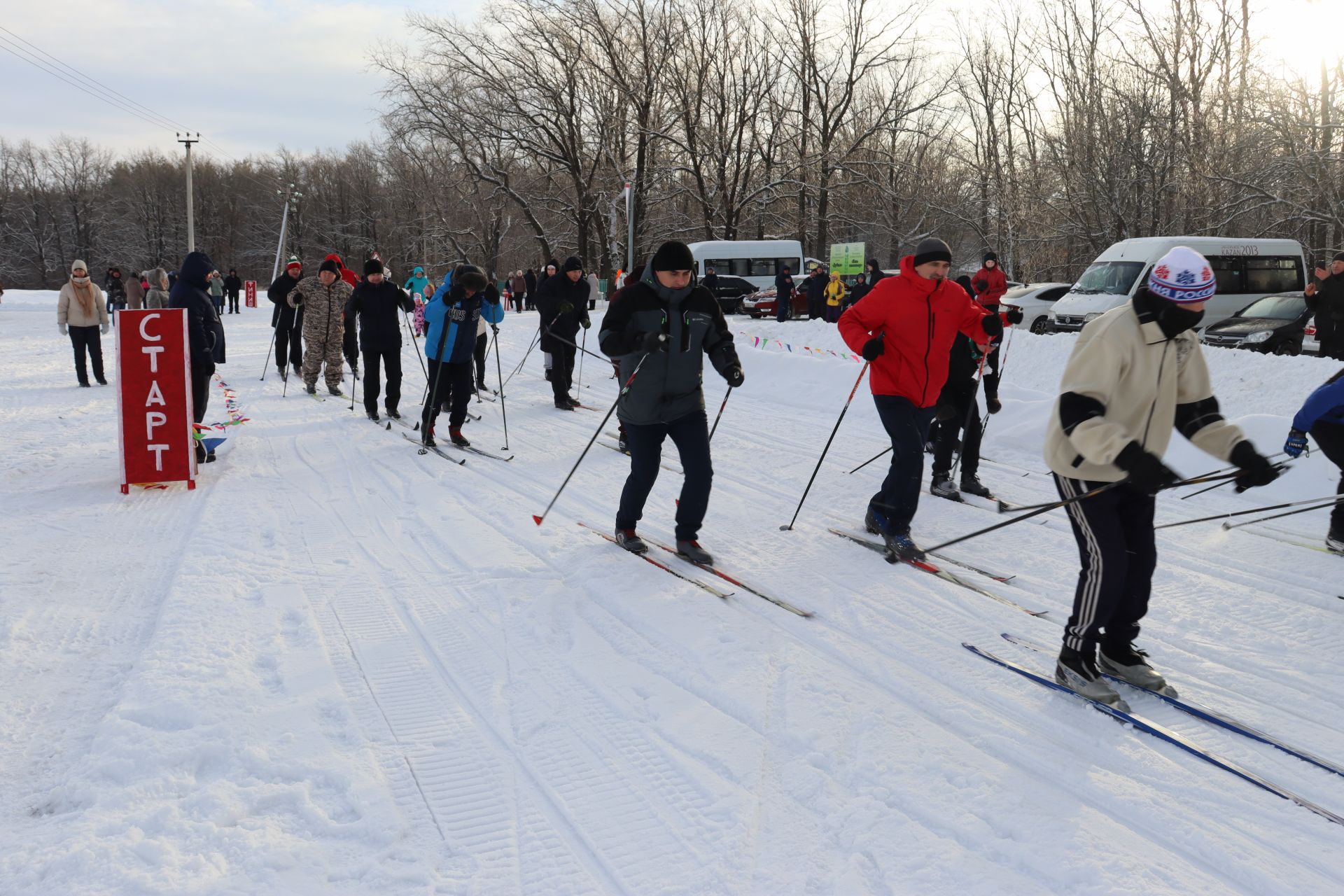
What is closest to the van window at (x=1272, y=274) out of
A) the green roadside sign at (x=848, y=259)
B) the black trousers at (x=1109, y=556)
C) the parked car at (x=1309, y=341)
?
the parked car at (x=1309, y=341)

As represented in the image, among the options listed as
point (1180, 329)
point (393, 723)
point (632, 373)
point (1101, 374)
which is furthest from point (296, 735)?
point (1180, 329)

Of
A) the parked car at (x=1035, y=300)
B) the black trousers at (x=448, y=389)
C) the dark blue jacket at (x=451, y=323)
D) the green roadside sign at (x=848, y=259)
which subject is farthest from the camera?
the green roadside sign at (x=848, y=259)

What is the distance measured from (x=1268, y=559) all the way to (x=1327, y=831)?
10.4 feet

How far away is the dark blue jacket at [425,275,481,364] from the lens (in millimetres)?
8891

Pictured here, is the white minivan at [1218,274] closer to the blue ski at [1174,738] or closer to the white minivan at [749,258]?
the white minivan at [749,258]

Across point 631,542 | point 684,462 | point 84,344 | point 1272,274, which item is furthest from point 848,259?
point 631,542

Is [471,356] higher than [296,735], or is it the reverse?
[471,356]

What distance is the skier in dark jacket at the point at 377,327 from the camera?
32.3ft

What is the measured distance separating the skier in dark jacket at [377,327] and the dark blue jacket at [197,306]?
216cm

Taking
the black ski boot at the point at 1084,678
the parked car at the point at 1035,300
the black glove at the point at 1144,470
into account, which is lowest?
the black ski boot at the point at 1084,678

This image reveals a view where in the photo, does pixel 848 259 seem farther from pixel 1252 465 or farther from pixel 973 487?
pixel 1252 465

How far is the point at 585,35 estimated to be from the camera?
34.0 meters

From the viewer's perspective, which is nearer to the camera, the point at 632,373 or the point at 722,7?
the point at 632,373

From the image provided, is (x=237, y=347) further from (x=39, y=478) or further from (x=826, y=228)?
(x=826, y=228)
